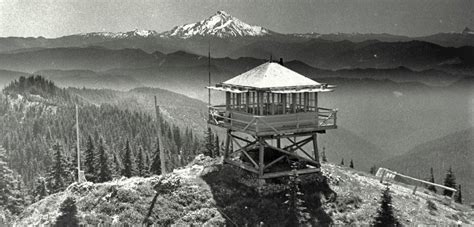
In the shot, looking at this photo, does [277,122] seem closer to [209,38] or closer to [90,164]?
[90,164]

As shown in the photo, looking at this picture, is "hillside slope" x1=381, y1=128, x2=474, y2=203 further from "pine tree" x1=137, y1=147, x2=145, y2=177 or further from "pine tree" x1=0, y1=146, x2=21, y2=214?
"pine tree" x1=0, y1=146, x2=21, y2=214

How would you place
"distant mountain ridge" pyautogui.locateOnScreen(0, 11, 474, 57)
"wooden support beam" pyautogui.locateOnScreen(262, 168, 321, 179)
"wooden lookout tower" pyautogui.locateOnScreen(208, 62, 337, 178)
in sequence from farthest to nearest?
"distant mountain ridge" pyautogui.locateOnScreen(0, 11, 474, 57) < "wooden support beam" pyautogui.locateOnScreen(262, 168, 321, 179) < "wooden lookout tower" pyautogui.locateOnScreen(208, 62, 337, 178)

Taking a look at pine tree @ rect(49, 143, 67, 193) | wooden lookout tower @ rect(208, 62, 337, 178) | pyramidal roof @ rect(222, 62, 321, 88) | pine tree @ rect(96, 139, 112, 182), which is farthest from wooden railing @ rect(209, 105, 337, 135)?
pine tree @ rect(49, 143, 67, 193)

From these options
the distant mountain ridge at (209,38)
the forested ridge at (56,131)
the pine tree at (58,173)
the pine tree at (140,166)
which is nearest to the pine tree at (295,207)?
the pine tree at (58,173)

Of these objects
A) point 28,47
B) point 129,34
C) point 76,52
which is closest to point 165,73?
point 129,34

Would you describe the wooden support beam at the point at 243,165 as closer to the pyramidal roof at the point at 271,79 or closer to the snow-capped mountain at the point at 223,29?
the pyramidal roof at the point at 271,79

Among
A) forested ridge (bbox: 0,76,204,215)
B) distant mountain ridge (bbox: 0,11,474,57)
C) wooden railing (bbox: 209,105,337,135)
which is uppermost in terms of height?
distant mountain ridge (bbox: 0,11,474,57)
